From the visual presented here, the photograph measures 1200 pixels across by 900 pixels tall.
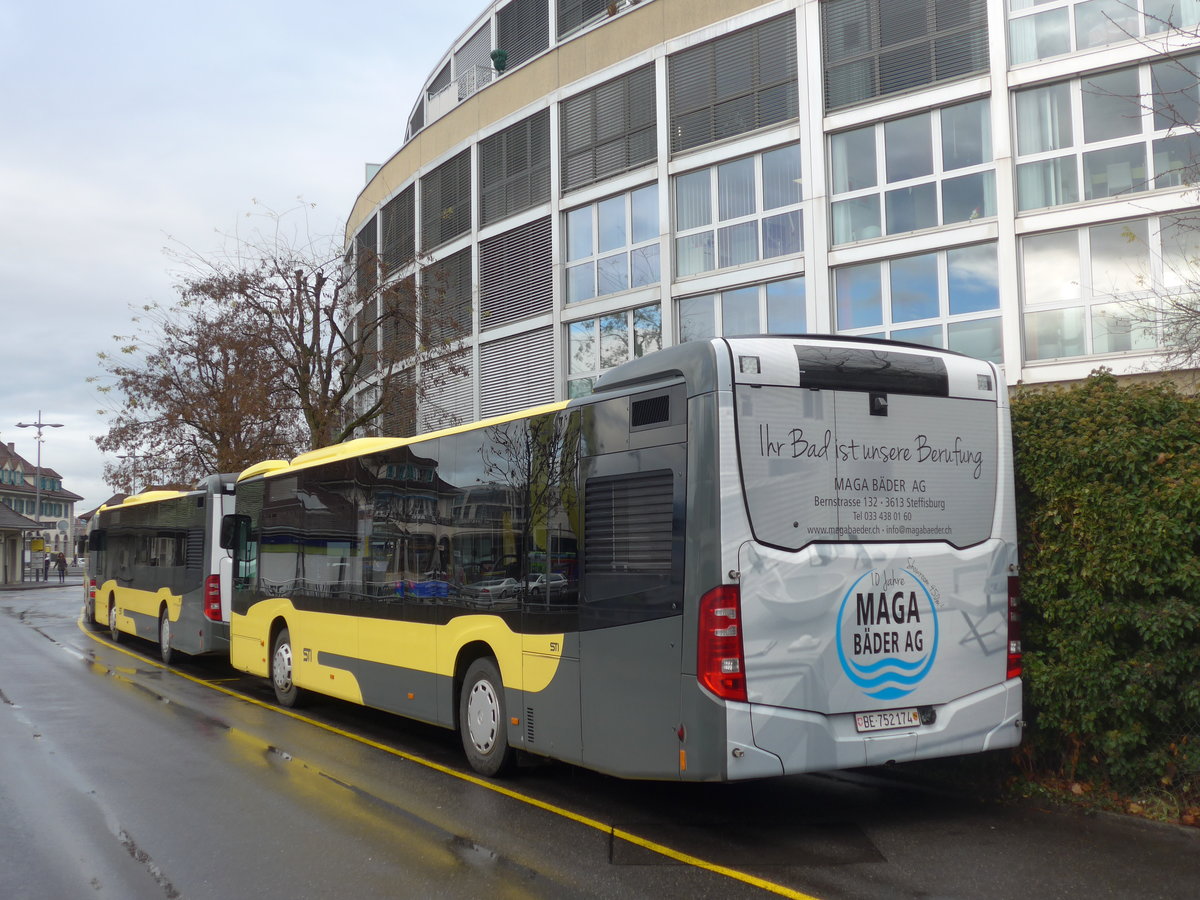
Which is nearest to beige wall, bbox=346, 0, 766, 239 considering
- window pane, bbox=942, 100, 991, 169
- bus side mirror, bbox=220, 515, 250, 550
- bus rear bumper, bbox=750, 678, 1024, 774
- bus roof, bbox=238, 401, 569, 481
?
window pane, bbox=942, 100, 991, 169

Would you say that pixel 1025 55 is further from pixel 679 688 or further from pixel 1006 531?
pixel 679 688

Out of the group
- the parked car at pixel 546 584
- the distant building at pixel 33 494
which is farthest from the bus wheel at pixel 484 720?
the distant building at pixel 33 494

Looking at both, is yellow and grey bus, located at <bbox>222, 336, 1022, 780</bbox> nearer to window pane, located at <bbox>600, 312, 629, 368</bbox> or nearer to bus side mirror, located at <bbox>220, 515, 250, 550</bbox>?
bus side mirror, located at <bbox>220, 515, 250, 550</bbox>

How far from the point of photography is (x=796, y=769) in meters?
6.50

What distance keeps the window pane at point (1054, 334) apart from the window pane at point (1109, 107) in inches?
120

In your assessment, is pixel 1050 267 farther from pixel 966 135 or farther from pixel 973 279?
pixel 966 135

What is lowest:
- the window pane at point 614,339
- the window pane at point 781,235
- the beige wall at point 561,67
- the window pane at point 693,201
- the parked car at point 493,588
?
the parked car at point 493,588

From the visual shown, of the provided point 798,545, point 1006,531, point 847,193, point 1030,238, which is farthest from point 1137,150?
point 798,545

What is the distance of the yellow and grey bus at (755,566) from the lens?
6.51m

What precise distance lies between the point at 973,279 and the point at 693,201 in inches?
252

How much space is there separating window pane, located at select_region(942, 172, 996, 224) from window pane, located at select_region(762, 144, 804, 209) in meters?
2.84

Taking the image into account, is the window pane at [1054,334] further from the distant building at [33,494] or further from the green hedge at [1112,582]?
the distant building at [33,494]

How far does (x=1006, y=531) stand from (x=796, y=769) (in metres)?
2.25

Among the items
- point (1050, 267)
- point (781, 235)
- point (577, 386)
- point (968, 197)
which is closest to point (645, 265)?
point (577, 386)
